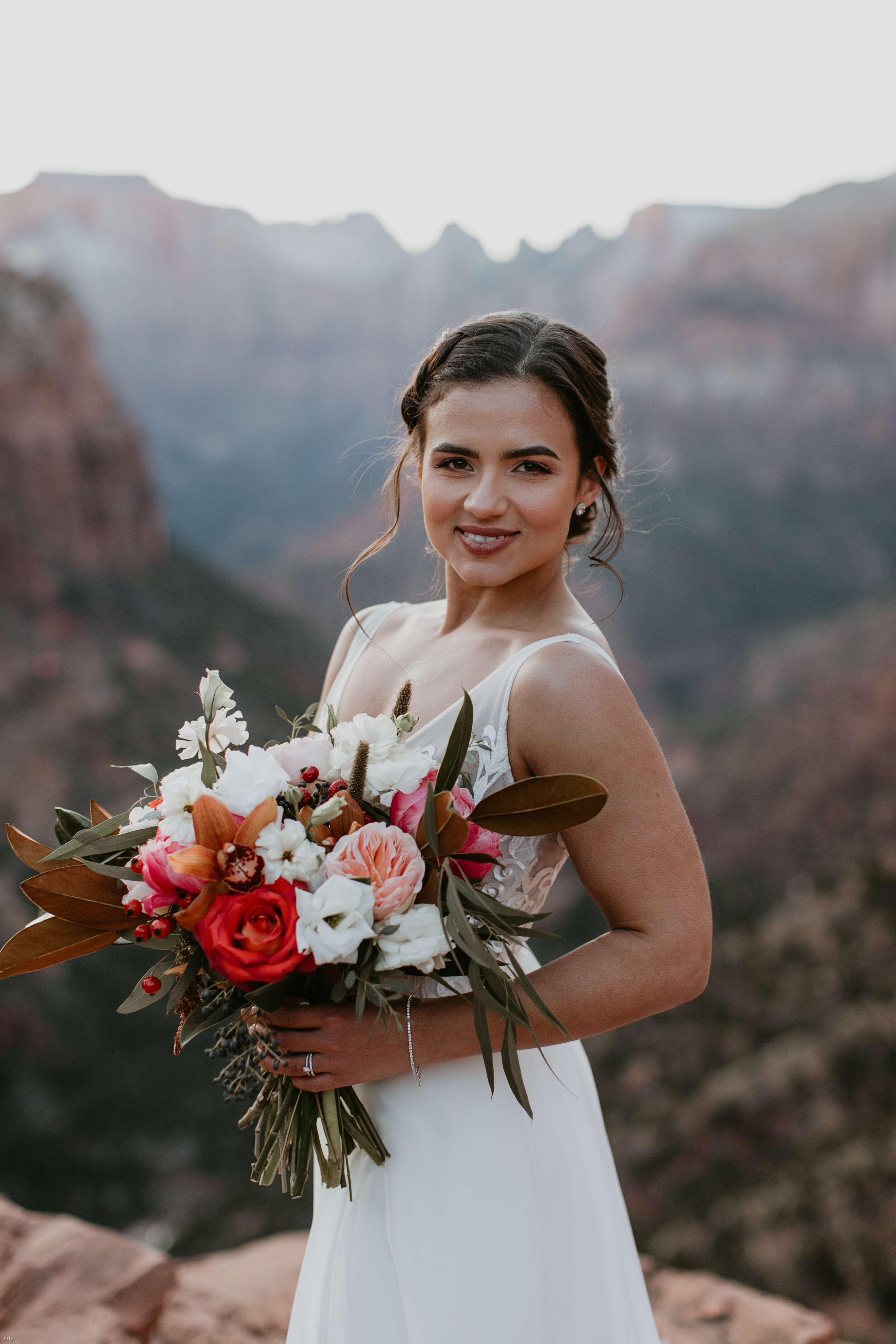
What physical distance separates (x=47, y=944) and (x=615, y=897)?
2.93 ft

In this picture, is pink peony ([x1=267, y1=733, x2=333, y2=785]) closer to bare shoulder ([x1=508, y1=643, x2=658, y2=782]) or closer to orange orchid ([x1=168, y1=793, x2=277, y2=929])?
orange orchid ([x1=168, y1=793, x2=277, y2=929])

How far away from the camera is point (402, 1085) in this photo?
166 cm

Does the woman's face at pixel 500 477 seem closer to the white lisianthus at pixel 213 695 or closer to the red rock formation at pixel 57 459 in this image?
the white lisianthus at pixel 213 695

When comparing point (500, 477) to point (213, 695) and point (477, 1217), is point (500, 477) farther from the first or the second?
point (477, 1217)

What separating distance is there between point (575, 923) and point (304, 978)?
79.5ft

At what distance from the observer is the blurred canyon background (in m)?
11.5

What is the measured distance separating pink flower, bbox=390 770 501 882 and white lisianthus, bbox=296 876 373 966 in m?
0.12

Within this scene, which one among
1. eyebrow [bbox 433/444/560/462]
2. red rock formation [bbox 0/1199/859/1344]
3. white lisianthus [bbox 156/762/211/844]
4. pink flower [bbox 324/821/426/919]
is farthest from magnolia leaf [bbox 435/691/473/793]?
red rock formation [bbox 0/1199/859/1344]

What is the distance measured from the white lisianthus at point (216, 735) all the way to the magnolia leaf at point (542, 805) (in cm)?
41

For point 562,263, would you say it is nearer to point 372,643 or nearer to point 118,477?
point 118,477

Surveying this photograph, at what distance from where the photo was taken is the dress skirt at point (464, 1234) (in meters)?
1.59

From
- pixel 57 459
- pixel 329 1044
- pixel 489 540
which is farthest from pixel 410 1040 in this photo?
pixel 57 459

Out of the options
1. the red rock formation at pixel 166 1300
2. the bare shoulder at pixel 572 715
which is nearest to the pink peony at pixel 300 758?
the bare shoulder at pixel 572 715

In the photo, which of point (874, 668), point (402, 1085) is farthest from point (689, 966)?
point (874, 668)
